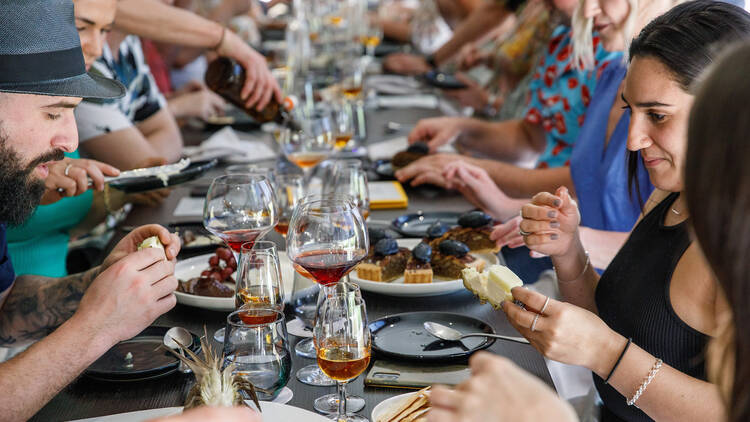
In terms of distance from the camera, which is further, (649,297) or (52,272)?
(52,272)

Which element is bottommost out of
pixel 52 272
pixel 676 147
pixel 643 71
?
pixel 52 272

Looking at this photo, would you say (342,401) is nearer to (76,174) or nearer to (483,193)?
(76,174)

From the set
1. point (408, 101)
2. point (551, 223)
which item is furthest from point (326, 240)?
point (408, 101)

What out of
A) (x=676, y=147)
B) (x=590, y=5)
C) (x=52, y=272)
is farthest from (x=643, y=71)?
(x=52, y=272)

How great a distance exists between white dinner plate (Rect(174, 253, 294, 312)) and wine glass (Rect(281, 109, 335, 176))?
596mm

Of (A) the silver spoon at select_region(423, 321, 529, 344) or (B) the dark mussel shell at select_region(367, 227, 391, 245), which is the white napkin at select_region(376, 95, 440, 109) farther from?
(A) the silver spoon at select_region(423, 321, 529, 344)

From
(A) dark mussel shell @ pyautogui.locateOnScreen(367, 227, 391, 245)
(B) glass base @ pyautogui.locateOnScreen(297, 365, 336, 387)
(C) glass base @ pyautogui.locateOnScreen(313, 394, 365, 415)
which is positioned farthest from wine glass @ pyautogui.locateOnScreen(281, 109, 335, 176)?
(C) glass base @ pyautogui.locateOnScreen(313, 394, 365, 415)

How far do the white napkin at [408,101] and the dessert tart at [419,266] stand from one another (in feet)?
7.54

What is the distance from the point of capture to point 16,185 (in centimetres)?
144

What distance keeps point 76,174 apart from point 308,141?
715 millimetres

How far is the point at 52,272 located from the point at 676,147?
1.80 m

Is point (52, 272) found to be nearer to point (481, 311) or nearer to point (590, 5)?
point (481, 311)

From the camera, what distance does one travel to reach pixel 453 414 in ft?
2.27

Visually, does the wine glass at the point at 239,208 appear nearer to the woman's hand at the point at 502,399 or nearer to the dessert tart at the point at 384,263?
the dessert tart at the point at 384,263
